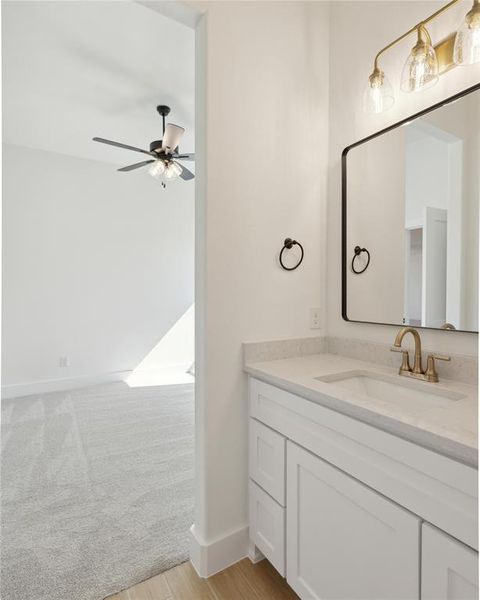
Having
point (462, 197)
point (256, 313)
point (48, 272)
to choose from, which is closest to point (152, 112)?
point (48, 272)

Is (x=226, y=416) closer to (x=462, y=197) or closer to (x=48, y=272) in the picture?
(x=462, y=197)

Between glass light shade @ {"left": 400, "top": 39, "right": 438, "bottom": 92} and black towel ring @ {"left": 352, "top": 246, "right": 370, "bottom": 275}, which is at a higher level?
glass light shade @ {"left": 400, "top": 39, "right": 438, "bottom": 92}

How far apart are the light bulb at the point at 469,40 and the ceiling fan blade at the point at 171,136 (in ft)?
6.65

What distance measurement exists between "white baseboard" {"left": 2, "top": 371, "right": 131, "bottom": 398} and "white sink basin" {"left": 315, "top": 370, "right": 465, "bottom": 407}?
369 centimetres

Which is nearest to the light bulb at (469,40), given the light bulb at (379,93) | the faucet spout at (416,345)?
the light bulb at (379,93)

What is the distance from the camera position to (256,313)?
157 centimetres

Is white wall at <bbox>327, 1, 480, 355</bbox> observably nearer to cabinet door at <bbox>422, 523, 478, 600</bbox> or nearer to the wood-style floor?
cabinet door at <bbox>422, 523, 478, 600</bbox>

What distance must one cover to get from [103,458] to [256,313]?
5.61 feet

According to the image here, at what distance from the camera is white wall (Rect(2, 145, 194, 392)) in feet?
12.5

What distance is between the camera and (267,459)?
4.56 feet

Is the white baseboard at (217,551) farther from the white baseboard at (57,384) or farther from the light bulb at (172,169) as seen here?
the white baseboard at (57,384)

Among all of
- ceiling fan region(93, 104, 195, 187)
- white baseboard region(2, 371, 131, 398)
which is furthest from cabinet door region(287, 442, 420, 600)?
white baseboard region(2, 371, 131, 398)

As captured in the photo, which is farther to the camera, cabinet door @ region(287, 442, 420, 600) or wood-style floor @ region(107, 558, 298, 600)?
wood-style floor @ region(107, 558, 298, 600)

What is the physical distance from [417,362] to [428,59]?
1.14 meters
